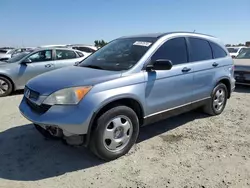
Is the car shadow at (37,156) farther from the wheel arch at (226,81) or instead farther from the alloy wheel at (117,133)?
the wheel arch at (226,81)

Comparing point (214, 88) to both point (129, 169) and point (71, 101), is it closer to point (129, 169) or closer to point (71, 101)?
point (129, 169)

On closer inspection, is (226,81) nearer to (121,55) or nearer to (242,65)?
(121,55)

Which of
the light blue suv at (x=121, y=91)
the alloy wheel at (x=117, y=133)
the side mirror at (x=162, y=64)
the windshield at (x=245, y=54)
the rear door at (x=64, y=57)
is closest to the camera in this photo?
the light blue suv at (x=121, y=91)

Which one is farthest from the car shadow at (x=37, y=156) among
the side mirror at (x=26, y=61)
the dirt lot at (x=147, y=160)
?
the side mirror at (x=26, y=61)

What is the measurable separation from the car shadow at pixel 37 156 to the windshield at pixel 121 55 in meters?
1.31

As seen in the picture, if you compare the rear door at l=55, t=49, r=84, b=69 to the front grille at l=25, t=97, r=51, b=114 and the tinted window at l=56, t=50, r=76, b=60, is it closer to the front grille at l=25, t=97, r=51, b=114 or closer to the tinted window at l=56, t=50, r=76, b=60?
the tinted window at l=56, t=50, r=76, b=60

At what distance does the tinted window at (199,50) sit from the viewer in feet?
15.1

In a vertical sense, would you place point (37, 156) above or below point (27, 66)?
below

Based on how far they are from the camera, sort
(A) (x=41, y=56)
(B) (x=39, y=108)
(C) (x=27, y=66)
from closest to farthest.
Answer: (B) (x=39, y=108), (C) (x=27, y=66), (A) (x=41, y=56)

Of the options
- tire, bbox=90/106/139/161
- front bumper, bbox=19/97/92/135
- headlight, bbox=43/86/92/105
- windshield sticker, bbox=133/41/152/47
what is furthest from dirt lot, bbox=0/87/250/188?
windshield sticker, bbox=133/41/152/47

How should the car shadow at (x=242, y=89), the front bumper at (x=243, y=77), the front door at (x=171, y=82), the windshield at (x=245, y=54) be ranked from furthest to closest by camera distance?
the windshield at (x=245, y=54) → the front bumper at (x=243, y=77) → the car shadow at (x=242, y=89) → the front door at (x=171, y=82)

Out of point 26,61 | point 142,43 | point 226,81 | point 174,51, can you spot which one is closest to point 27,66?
point 26,61

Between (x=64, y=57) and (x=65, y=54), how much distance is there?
0.14 metres

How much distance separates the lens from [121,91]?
3338mm
